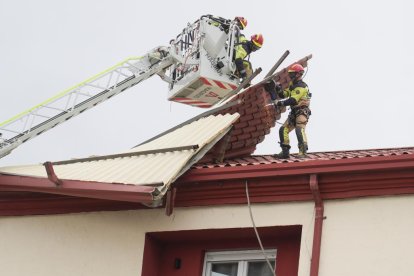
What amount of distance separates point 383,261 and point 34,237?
15.9ft

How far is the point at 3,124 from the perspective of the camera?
19312mm

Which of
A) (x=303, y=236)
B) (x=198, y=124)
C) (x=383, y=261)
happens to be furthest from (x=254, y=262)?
(x=198, y=124)

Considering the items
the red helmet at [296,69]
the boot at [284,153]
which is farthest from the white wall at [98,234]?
the red helmet at [296,69]

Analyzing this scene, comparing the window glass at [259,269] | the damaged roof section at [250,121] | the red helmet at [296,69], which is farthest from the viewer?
the red helmet at [296,69]

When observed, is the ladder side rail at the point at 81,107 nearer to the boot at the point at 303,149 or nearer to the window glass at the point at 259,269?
the boot at the point at 303,149

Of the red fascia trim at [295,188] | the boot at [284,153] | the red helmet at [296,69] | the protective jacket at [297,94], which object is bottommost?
the red fascia trim at [295,188]

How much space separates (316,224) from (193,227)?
1.67 meters

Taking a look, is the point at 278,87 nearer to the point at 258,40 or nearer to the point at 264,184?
the point at 264,184

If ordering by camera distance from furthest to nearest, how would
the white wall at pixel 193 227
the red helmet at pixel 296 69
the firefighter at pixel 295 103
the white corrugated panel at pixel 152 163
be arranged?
the red helmet at pixel 296 69 < the firefighter at pixel 295 103 < the white corrugated panel at pixel 152 163 < the white wall at pixel 193 227

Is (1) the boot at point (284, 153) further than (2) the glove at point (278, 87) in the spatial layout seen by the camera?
No

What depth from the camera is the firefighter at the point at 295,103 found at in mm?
16109

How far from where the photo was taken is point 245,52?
21281mm

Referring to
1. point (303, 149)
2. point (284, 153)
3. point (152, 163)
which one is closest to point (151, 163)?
point (152, 163)

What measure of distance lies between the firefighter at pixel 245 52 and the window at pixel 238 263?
25.6 feet
